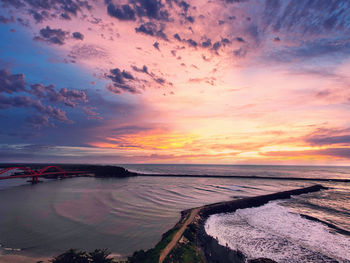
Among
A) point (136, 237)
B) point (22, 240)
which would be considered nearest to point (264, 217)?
point (136, 237)

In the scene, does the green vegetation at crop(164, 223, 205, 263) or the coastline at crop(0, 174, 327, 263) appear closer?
the green vegetation at crop(164, 223, 205, 263)

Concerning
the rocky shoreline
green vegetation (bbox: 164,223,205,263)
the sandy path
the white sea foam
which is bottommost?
the white sea foam

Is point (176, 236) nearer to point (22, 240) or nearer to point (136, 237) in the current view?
point (136, 237)

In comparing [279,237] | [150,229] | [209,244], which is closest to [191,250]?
[209,244]

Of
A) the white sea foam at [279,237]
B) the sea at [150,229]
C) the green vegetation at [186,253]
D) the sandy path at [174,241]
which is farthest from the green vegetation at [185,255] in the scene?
the white sea foam at [279,237]

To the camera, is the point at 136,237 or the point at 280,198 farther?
the point at 280,198

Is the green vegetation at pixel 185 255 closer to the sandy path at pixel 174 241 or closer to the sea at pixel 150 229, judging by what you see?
the sandy path at pixel 174 241

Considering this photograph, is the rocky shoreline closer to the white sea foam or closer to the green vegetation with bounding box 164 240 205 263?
the green vegetation with bounding box 164 240 205 263

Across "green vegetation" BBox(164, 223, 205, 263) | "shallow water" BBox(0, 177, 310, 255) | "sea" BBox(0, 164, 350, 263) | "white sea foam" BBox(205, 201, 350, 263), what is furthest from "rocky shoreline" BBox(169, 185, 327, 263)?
"shallow water" BBox(0, 177, 310, 255)
